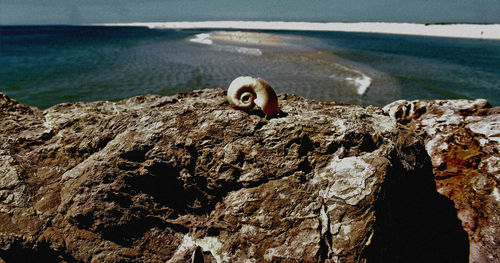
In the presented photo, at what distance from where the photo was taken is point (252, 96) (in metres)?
3.51

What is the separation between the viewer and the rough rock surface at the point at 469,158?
3.69 m

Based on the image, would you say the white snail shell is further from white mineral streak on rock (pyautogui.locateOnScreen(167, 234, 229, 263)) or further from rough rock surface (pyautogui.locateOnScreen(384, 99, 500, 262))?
rough rock surface (pyautogui.locateOnScreen(384, 99, 500, 262))

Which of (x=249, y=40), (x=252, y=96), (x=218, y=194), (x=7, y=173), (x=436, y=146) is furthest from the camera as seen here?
(x=249, y=40)

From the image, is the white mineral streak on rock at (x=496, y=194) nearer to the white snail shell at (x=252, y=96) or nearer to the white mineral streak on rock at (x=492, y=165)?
the white mineral streak on rock at (x=492, y=165)

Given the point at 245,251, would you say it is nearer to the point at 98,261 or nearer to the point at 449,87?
the point at 98,261

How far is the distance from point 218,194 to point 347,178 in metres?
1.40

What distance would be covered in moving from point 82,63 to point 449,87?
2842 centimetres

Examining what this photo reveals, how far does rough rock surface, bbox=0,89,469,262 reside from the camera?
2.81m

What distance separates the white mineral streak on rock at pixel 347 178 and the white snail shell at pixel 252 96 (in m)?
1.00

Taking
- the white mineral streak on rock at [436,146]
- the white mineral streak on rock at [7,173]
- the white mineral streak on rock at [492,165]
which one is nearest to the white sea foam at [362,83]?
the white mineral streak on rock at [436,146]

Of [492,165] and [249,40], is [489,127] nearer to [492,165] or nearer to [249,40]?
[492,165]

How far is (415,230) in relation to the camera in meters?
3.46

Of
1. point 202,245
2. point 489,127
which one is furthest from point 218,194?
point 489,127

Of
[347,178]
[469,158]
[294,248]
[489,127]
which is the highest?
[489,127]
